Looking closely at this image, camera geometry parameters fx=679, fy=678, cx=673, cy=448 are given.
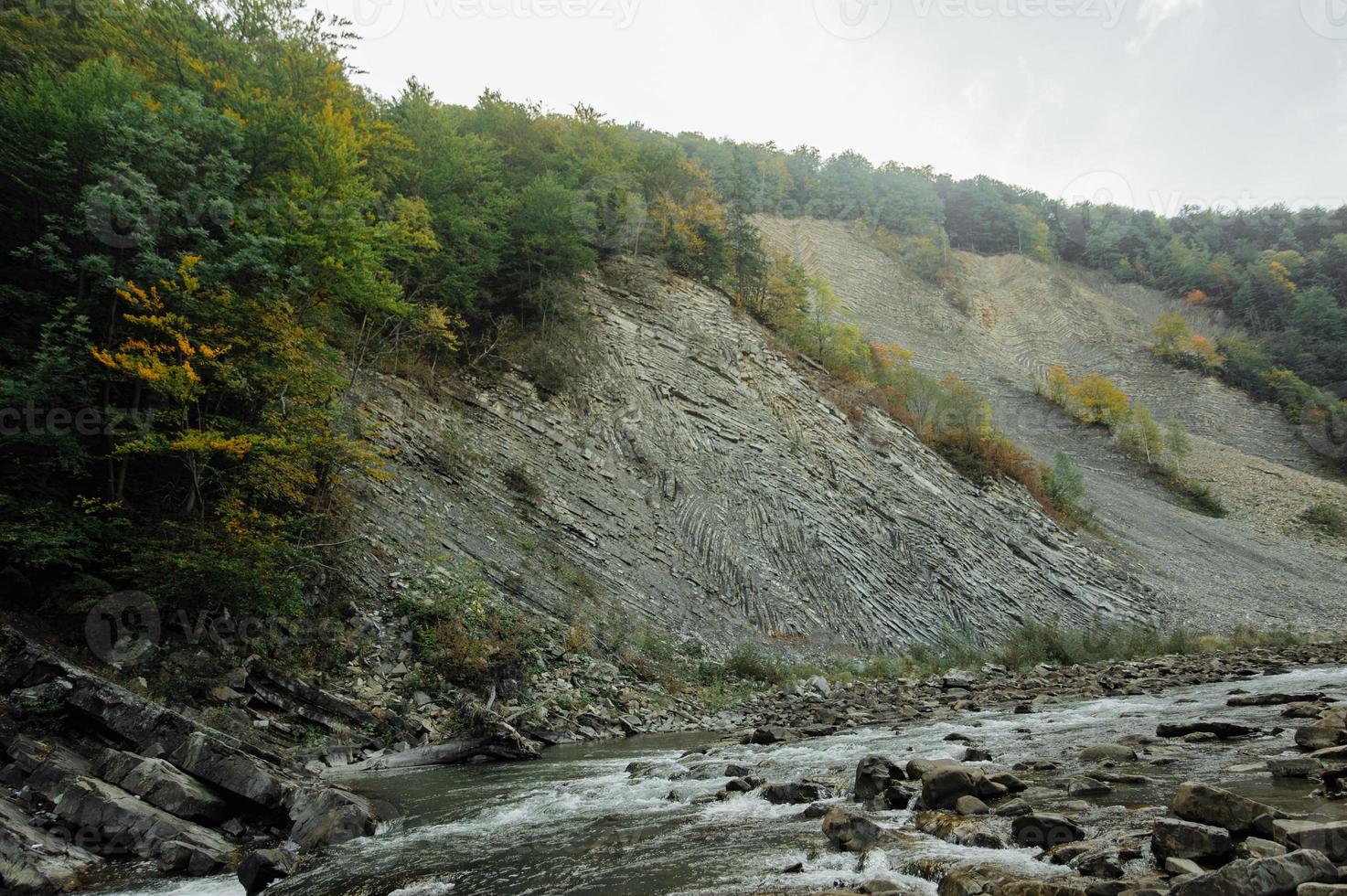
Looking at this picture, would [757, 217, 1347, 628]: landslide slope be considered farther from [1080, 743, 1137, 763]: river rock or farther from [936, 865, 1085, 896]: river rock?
[936, 865, 1085, 896]: river rock

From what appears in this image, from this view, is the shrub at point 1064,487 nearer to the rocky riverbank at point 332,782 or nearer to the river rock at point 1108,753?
the rocky riverbank at point 332,782

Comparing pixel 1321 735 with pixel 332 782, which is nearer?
pixel 1321 735

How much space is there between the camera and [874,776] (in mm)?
6527

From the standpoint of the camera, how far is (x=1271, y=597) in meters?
32.2

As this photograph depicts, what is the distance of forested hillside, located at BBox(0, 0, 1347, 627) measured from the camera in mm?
10422

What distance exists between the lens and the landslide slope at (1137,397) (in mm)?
33906

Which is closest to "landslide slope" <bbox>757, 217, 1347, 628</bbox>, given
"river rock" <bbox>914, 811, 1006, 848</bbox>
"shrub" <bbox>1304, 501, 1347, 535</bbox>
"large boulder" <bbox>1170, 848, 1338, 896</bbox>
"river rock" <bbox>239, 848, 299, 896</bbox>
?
"shrub" <bbox>1304, 501, 1347, 535</bbox>

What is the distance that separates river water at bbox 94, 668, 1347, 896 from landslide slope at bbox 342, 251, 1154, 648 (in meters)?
7.17

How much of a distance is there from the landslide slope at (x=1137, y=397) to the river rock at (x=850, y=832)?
31300mm

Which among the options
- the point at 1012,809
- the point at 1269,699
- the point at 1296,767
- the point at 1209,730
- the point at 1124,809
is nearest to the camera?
the point at 1124,809

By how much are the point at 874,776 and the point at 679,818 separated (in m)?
1.91

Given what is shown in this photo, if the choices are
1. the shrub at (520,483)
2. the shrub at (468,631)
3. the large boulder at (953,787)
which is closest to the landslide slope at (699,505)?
the shrub at (520,483)

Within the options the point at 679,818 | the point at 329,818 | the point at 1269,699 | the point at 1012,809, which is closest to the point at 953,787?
the point at 1012,809

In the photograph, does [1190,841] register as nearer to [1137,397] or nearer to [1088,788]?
[1088,788]
